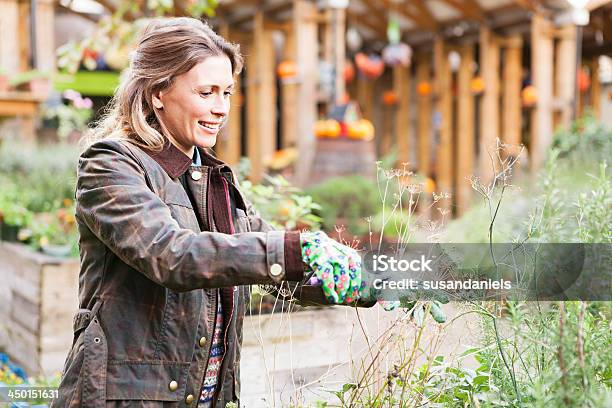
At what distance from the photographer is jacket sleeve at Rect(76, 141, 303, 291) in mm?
1338

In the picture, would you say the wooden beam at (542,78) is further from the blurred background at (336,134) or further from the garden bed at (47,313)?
the garden bed at (47,313)

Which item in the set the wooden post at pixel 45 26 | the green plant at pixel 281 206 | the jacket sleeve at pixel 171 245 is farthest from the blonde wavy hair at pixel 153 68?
the wooden post at pixel 45 26

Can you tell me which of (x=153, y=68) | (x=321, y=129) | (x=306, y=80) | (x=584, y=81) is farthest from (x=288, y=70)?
(x=153, y=68)

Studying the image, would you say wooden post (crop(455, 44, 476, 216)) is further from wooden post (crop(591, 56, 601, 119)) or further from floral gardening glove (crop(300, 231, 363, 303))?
floral gardening glove (crop(300, 231, 363, 303))

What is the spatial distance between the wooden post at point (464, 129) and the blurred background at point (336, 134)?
0.08 ft

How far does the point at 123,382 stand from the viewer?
1.50 metres

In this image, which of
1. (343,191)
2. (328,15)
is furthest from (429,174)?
(343,191)

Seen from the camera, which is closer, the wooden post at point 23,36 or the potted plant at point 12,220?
the potted plant at point 12,220

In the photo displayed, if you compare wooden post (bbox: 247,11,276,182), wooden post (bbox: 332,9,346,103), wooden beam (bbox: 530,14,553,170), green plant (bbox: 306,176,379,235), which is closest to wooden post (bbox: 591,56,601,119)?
wooden beam (bbox: 530,14,553,170)

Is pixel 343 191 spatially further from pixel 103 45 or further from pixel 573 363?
pixel 573 363

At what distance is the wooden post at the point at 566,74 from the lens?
796cm

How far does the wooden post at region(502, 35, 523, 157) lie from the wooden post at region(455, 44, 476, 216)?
52 centimetres

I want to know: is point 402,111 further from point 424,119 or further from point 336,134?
point 336,134

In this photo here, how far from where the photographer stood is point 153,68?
161cm
